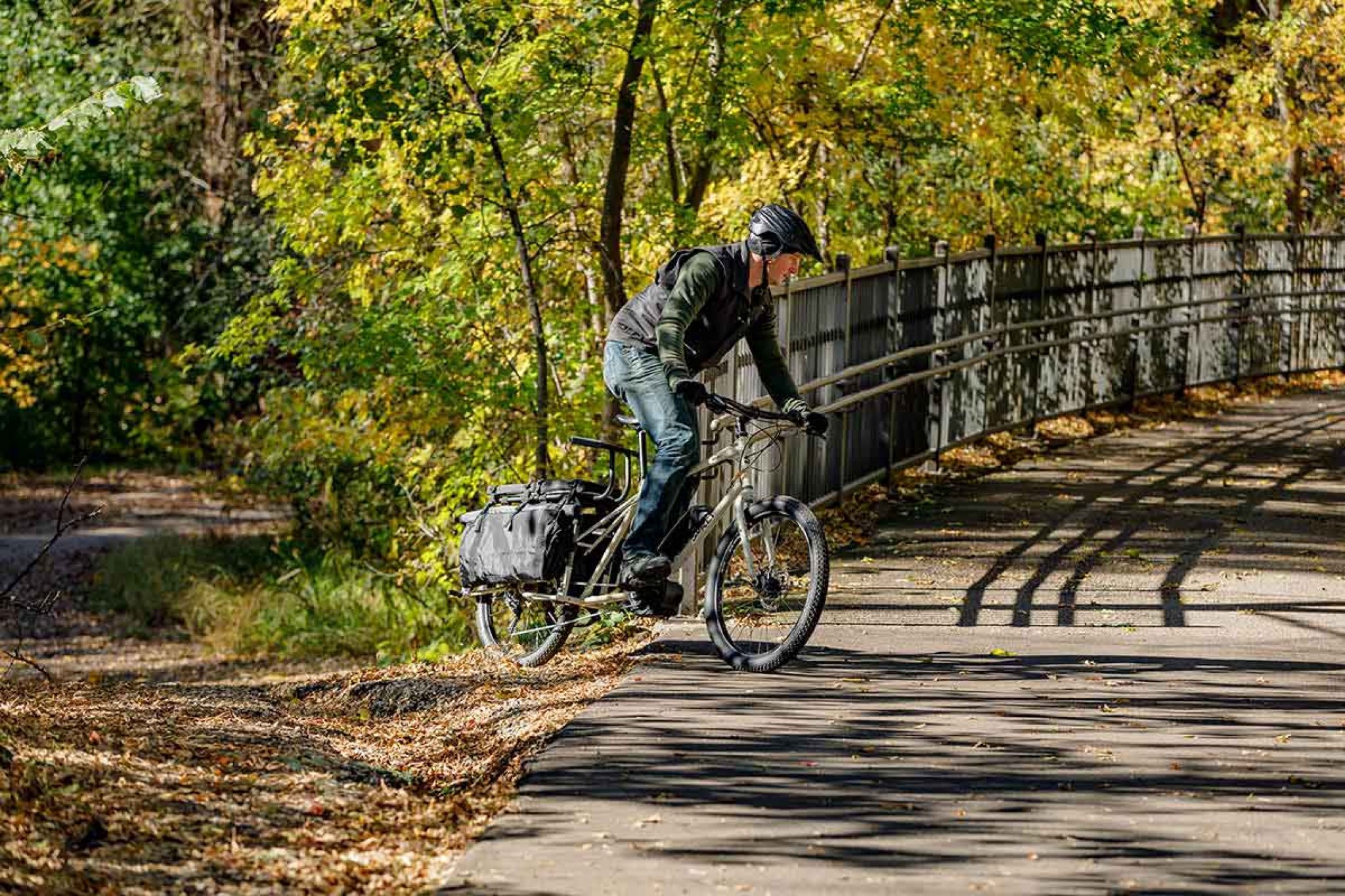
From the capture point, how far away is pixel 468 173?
A: 1533cm

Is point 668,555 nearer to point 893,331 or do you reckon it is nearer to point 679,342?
point 679,342

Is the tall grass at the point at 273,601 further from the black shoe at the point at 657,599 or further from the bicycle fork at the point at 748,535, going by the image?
the bicycle fork at the point at 748,535

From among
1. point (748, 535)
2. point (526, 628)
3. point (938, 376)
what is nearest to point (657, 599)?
point (748, 535)

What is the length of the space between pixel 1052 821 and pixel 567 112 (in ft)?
33.3

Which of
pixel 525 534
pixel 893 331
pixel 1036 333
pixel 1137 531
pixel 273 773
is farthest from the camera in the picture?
pixel 1036 333

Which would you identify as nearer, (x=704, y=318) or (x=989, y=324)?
(x=704, y=318)

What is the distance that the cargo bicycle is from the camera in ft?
28.5

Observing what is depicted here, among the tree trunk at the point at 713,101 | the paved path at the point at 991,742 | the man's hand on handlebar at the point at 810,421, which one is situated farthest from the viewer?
the tree trunk at the point at 713,101

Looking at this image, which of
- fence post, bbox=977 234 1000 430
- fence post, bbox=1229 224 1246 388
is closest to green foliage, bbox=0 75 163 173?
fence post, bbox=977 234 1000 430

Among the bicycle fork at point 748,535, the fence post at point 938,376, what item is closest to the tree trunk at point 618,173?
the fence post at point 938,376

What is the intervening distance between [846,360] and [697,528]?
465cm

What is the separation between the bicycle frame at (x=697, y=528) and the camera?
8828 millimetres

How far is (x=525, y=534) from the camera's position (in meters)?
9.38

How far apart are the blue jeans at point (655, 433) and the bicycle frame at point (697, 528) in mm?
150
